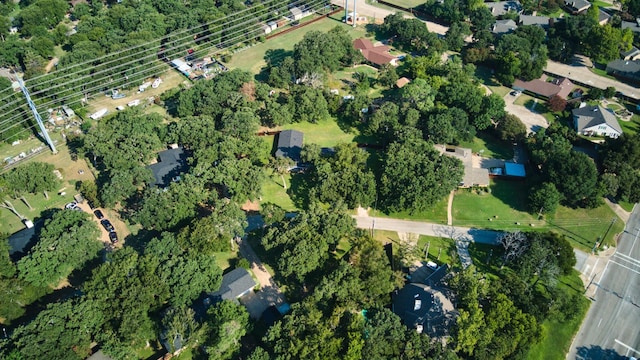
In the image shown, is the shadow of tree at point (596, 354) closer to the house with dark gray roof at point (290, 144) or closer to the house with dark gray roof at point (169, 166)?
the house with dark gray roof at point (290, 144)

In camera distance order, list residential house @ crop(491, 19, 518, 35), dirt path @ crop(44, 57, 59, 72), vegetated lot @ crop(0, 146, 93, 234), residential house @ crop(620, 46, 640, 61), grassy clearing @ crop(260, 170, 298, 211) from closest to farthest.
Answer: vegetated lot @ crop(0, 146, 93, 234) < grassy clearing @ crop(260, 170, 298, 211) < residential house @ crop(620, 46, 640, 61) < dirt path @ crop(44, 57, 59, 72) < residential house @ crop(491, 19, 518, 35)

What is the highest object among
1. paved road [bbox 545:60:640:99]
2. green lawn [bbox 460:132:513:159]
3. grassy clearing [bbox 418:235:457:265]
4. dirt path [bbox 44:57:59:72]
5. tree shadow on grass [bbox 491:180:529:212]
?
paved road [bbox 545:60:640:99]

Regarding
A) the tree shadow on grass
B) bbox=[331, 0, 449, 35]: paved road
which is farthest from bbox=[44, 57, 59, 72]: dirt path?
the tree shadow on grass

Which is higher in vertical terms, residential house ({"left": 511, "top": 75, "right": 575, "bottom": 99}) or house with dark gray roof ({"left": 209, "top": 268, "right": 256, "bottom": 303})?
residential house ({"left": 511, "top": 75, "right": 575, "bottom": 99})

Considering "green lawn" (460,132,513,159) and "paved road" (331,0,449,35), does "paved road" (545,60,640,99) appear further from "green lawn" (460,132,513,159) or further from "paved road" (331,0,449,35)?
"green lawn" (460,132,513,159)

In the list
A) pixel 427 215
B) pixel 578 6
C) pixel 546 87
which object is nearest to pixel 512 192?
pixel 427 215

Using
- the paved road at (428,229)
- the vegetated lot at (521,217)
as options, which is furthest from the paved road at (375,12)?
the paved road at (428,229)

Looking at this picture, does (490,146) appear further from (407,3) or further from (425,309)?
(407,3)
